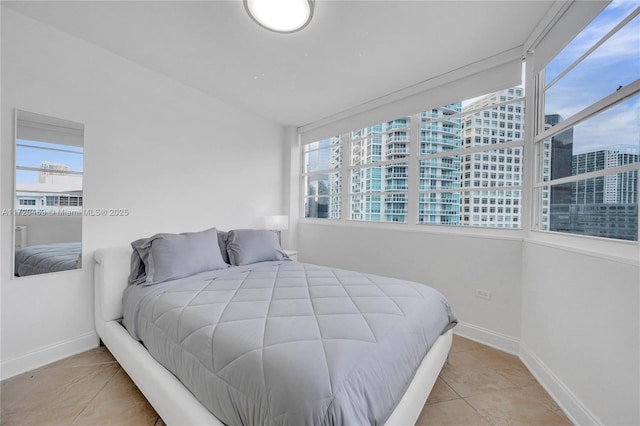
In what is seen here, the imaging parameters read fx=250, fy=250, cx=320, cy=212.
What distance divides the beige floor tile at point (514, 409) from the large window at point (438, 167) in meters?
1.34

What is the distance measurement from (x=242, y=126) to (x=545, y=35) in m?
3.19

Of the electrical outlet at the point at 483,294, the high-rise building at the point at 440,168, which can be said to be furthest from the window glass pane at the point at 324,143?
the electrical outlet at the point at 483,294

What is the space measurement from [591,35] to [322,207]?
315 centimetres

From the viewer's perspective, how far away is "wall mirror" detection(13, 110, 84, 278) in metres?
1.85

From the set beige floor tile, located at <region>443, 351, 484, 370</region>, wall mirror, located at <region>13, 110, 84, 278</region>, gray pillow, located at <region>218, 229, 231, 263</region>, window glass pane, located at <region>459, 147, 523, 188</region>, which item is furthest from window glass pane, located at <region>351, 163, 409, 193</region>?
wall mirror, located at <region>13, 110, 84, 278</region>

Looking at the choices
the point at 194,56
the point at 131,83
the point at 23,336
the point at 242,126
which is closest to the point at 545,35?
the point at 194,56

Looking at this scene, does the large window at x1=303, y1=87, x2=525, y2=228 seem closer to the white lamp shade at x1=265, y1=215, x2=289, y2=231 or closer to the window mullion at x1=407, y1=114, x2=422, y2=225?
the window mullion at x1=407, y1=114, x2=422, y2=225

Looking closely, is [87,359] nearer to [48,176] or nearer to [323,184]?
[48,176]

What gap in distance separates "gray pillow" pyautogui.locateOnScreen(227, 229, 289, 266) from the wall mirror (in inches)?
49.2

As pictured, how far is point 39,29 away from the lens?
1.91m

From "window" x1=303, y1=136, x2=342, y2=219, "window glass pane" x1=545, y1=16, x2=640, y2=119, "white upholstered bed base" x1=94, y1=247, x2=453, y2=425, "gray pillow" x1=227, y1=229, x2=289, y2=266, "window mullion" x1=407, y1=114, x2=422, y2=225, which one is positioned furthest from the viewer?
"window" x1=303, y1=136, x2=342, y2=219

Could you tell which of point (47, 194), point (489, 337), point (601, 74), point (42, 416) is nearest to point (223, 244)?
point (47, 194)

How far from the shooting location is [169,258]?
207 centimetres

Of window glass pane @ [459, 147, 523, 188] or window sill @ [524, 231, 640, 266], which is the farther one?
window glass pane @ [459, 147, 523, 188]
